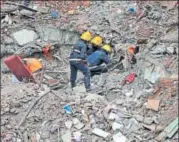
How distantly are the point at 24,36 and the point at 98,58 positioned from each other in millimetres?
2923

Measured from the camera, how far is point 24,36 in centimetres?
1434

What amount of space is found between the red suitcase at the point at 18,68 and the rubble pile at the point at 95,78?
199 millimetres

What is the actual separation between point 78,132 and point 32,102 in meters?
1.35

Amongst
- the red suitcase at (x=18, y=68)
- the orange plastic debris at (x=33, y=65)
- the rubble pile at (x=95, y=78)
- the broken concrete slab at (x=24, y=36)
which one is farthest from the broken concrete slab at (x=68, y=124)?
the broken concrete slab at (x=24, y=36)

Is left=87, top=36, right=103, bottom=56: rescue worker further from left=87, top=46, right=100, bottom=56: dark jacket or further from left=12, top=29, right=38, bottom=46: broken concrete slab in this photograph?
left=12, top=29, right=38, bottom=46: broken concrete slab

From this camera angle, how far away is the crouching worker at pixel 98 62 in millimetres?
12258

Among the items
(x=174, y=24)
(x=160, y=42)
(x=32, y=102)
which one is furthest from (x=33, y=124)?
(x=174, y=24)

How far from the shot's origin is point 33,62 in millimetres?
12969

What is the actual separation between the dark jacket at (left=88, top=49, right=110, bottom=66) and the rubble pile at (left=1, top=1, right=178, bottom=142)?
34cm

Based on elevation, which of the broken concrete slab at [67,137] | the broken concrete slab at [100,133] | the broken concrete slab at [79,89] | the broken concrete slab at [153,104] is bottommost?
the broken concrete slab at [67,137]

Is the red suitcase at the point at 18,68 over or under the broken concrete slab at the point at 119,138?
over

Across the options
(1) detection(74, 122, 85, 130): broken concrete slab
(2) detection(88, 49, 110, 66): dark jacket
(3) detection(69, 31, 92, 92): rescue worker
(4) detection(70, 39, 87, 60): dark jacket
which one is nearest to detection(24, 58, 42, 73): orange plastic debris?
(2) detection(88, 49, 110, 66): dark jacket

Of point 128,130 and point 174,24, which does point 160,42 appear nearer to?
point 174,24

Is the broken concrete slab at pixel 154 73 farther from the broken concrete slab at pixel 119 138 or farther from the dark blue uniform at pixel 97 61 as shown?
the broken concrete slab at pixel 119 138
